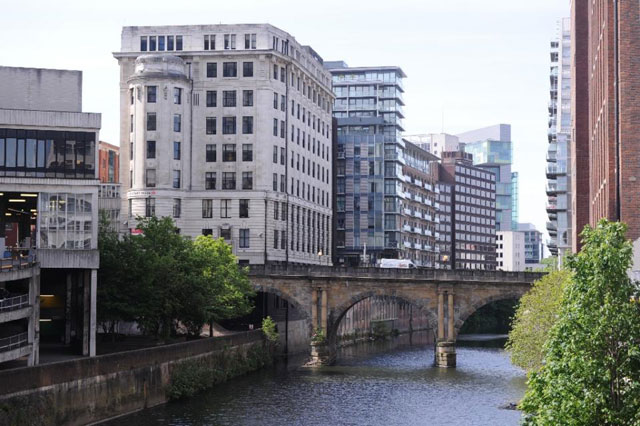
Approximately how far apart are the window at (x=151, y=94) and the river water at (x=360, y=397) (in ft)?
135

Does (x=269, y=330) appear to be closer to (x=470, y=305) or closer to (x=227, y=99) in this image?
(x=470, y=305)

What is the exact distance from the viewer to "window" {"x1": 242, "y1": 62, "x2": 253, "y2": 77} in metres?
155

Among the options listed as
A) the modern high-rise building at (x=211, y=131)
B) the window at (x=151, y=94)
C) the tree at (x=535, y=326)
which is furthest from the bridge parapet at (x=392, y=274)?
the tree at (x=535, y=326)

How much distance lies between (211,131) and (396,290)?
39089mm

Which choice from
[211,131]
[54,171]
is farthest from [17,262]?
[211,131]

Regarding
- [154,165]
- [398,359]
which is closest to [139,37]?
[154,165]

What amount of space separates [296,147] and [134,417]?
8793 cm

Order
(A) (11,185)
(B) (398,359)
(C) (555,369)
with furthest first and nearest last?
(B) (398,359)
(A) (11,185)
(C) (555,369)

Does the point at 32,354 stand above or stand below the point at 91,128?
below

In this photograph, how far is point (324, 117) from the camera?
181875 mm

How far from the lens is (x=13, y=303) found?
75.0 metres

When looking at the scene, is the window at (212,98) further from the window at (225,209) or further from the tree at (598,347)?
the tree at (598,347)

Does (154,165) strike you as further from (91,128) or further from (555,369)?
(555,369)

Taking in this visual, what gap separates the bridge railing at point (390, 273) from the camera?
126 m
